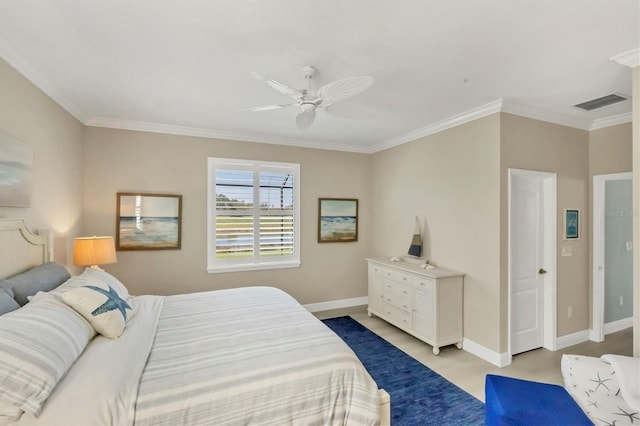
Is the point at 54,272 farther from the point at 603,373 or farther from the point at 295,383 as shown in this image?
the point at 603,373

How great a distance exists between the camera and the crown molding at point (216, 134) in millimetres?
3615

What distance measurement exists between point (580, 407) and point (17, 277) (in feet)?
11.8

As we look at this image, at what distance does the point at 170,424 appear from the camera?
130 cm

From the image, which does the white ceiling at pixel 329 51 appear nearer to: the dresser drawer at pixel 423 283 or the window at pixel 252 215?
the window at pixel 252 215

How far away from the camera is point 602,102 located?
115 inches

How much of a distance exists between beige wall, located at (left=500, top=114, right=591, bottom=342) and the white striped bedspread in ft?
7.38

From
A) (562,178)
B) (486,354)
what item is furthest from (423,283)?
(562,178)

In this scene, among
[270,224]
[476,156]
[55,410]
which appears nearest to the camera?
[55,410]

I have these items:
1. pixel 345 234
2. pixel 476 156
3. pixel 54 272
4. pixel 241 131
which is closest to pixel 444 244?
pixel 476 156

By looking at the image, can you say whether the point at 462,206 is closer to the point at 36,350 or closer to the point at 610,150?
the point at 610,150

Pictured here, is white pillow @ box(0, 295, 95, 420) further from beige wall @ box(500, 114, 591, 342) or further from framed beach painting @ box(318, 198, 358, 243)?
beige wall @ box(500, 114, 591, 342)

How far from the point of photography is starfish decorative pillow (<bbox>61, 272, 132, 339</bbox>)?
178cm

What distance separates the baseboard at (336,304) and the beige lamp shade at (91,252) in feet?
9.01

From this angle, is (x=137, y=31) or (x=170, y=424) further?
(x=137, y=31)
